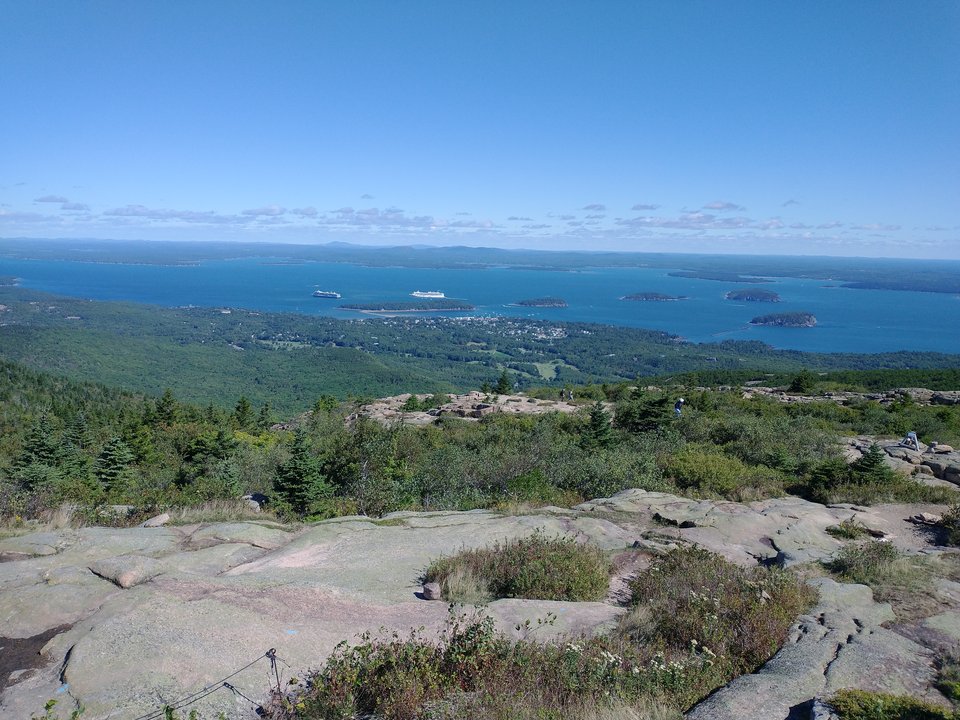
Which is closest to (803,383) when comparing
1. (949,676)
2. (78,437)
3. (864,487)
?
(864,487)

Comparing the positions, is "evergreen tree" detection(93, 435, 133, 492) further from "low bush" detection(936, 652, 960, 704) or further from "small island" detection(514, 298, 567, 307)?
"small island" detection(514, 298, 567, 307)

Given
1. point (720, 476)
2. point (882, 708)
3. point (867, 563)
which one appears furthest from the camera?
point (720, 476)

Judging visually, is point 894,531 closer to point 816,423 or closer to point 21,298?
point 816,423

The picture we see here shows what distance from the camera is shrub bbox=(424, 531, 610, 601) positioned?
6.45 m

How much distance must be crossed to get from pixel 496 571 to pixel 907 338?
148 m

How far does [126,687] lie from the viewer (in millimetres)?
4449

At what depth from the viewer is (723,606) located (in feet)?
18.8

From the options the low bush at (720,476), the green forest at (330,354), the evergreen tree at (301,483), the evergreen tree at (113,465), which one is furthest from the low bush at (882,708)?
the green forest at (330,354)

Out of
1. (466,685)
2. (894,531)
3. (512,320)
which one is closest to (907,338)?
(512,320)

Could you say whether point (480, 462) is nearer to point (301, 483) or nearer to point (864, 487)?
point (301, 483)

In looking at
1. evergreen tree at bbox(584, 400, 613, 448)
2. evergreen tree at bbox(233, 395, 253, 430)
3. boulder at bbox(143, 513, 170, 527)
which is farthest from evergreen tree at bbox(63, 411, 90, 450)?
evergreen tree at bbox(584, 400, 613, 448)

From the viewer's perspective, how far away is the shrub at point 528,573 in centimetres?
645

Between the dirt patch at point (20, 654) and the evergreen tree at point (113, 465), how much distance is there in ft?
33.8

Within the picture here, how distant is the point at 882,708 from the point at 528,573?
11.3ft
